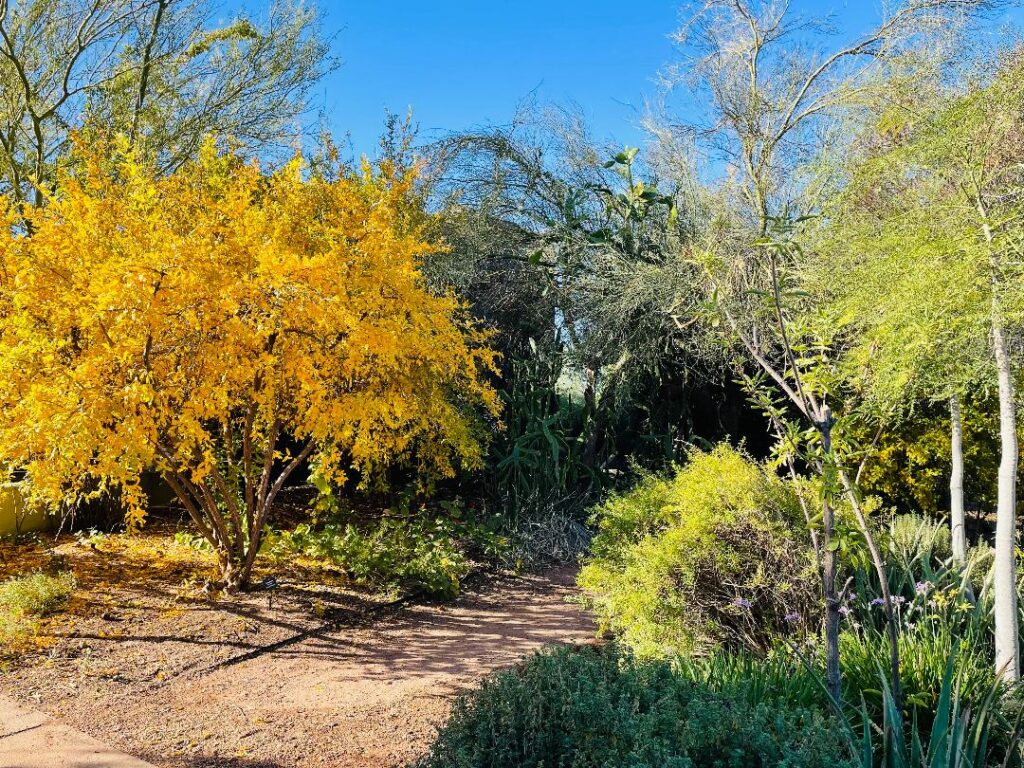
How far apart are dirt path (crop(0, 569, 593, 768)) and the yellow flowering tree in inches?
34.3

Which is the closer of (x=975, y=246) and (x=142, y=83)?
(x=975, y=246)

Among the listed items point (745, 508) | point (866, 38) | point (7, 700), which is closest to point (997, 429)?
point (866, 38)

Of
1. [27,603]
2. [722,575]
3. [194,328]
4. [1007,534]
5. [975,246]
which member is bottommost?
[27,603]

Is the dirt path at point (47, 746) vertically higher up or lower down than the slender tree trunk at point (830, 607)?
lower down

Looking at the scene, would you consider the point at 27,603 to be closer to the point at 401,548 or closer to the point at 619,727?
the point at 401,548

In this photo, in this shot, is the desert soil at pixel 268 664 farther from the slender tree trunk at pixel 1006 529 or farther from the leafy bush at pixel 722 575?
the slender tree trunk at pixel 1006 529

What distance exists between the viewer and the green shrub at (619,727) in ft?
6.99

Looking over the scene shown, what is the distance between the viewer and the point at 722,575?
4.18m

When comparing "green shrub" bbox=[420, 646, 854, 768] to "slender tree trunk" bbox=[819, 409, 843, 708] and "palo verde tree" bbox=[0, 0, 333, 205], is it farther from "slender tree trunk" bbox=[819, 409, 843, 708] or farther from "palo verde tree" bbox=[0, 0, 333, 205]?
"palo verde tree" bbox=[0, 0, 333, 205]

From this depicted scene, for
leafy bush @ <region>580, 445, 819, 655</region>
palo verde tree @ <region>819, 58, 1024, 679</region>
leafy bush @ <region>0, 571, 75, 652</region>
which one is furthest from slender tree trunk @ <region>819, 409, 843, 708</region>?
leafy bush @ <region>0, 571, 75, 652</region>

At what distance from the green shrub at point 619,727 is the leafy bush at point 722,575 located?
1413 millimetres

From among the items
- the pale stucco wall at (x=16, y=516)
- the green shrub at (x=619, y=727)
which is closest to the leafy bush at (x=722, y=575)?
the green shrub at (x=619, y=727)

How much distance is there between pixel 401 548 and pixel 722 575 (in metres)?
3.08

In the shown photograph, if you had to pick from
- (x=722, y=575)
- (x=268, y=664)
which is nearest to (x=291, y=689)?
(x=268, y=664)
